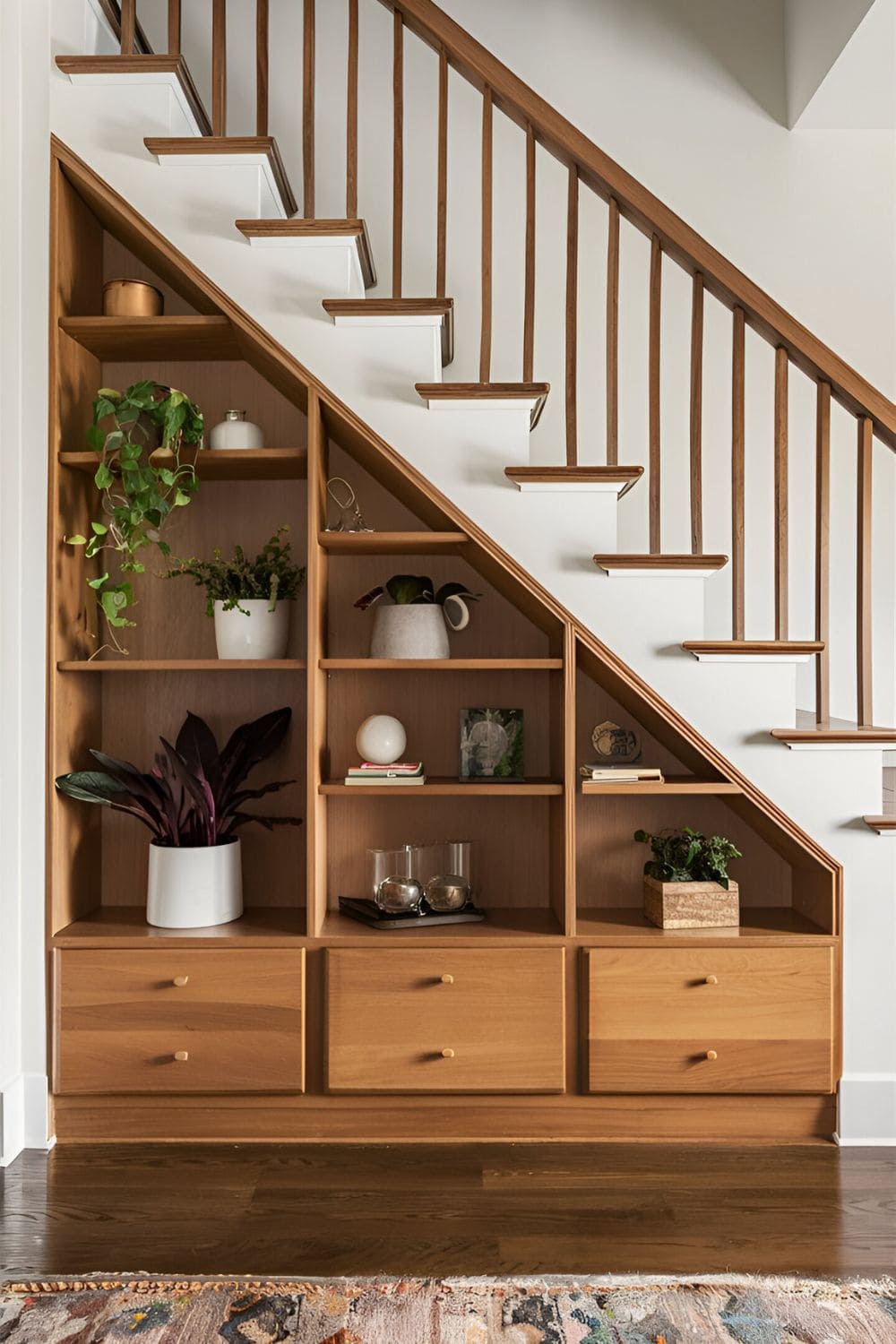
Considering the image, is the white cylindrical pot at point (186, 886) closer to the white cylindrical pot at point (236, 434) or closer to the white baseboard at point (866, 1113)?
the white cylindrical pot at point (236, 434)

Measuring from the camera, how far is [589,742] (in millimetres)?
2801

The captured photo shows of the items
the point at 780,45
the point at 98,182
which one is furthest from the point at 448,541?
the point at 780,45

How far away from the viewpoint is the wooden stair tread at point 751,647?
91.0 inches

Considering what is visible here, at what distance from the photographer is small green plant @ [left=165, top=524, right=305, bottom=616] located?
256cm

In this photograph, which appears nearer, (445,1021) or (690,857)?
(445,1021)

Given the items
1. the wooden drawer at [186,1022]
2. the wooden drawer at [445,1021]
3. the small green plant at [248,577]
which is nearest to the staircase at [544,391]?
the small green plant at [248,577]

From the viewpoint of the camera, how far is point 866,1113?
2.37 meters

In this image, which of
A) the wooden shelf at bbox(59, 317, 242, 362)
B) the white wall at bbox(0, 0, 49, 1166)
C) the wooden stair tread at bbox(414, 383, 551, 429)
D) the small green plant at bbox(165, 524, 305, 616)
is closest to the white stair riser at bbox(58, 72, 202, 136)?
the white wall at bbox(0, 0, 49, 1166)

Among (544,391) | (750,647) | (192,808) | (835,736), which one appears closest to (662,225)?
(544,391)

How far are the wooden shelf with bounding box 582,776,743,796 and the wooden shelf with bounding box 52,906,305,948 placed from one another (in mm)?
827

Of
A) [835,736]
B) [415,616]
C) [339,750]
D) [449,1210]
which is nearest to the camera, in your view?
[449,1210]

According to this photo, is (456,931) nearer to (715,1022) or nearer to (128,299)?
(715,1022)

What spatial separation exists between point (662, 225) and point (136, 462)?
55.4 inches

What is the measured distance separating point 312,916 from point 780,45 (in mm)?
2924
